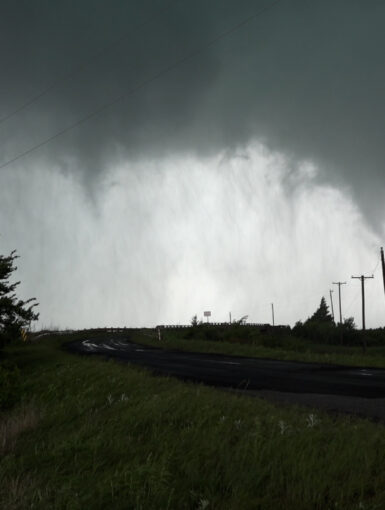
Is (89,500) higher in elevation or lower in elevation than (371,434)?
lower

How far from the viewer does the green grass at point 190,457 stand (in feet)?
14.3

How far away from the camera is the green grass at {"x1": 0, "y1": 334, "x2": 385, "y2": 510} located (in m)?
4.36

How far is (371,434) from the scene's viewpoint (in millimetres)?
5914

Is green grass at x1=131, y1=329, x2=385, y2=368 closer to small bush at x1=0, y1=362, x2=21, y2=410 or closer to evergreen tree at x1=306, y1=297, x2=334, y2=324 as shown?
small bush at x1=0, y1=362, x2=21, y2=410

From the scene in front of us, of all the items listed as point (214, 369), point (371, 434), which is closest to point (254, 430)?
point (371, 434)

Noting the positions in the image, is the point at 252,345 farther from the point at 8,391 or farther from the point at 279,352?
the point at 8,391

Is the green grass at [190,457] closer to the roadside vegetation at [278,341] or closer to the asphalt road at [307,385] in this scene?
the asphalt road at [307,385]

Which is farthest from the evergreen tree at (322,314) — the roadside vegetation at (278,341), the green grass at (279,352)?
the green grass at (279,352)

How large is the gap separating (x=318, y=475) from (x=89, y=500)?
2267 millimetres

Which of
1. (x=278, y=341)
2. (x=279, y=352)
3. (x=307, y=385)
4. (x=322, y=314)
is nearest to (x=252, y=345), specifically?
(x=278, y=341)

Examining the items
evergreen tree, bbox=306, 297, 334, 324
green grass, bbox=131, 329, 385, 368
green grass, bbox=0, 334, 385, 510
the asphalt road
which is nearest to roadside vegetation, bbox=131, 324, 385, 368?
green grass, bbox=131, 329, 385, 368

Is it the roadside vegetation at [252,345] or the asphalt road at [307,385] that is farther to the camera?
the roadside vegetation at [252,345]

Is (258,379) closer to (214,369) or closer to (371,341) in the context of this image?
(214,369)

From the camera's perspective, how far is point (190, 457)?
5312 mm
